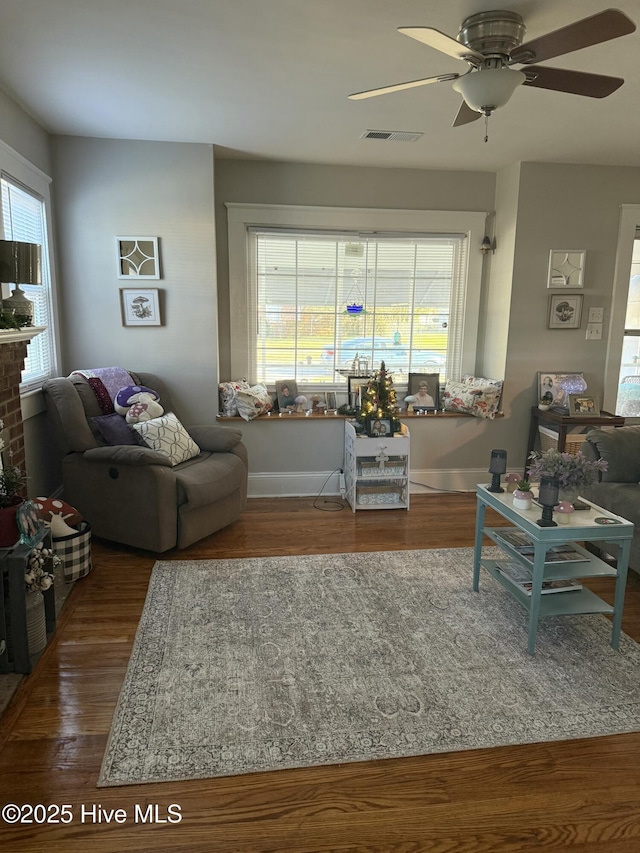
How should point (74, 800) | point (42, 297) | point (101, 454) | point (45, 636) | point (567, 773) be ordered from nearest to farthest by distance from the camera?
point (74, 800) < point (567, 773) < point (45, 636) < point (101, 454) < point (42, 297)

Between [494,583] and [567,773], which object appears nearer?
[567,773]

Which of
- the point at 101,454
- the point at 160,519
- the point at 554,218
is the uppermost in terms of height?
the point at 554,218

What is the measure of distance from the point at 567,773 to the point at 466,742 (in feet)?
1.07

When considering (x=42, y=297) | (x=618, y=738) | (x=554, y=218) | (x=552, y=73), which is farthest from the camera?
(x=554, y=218)

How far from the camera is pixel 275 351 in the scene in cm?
478

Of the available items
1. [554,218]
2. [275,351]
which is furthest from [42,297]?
[554,218]

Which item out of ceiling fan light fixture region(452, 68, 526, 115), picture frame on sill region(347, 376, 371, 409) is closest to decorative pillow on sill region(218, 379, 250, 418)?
picture frame on sill region(347, 376, 371, 409)

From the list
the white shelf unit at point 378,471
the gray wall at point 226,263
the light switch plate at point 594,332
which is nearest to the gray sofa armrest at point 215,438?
the gray wall at point 226,263

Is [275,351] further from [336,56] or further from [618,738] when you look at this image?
[618,738]

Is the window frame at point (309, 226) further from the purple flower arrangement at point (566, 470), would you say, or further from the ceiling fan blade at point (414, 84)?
the purple flower arrangement at point (566, 470)

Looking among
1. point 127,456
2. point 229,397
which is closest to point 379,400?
point 229,397

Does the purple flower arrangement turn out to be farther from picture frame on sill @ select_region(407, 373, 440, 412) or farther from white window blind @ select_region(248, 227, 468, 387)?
white window blind @ select_region(248, 227, 468, 387)

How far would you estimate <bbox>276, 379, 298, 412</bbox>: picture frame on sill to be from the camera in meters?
4.67

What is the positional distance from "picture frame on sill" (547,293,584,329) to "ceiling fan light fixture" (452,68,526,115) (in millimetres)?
2713
